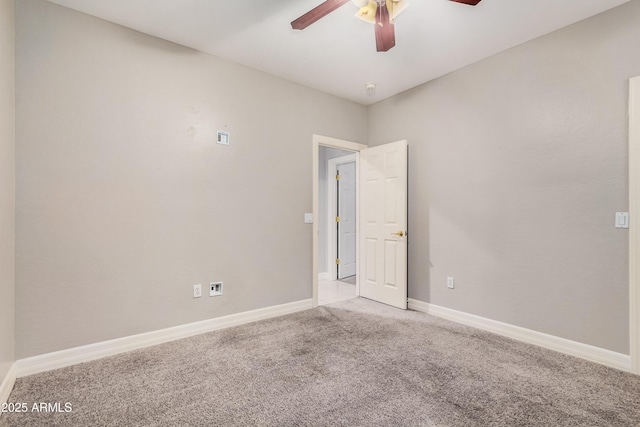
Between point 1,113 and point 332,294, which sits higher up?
point 1,113

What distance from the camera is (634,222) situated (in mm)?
2154

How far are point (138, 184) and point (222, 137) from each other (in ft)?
2.99

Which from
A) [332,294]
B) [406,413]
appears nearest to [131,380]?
[406,413]

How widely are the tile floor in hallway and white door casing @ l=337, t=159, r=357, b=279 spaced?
0.27 m

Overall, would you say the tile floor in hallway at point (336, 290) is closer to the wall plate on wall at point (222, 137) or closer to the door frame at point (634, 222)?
the wall plate on wall at point (222, 137)

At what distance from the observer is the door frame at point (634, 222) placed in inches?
84.2

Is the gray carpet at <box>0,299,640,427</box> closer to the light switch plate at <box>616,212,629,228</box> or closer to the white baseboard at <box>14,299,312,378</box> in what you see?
the white baseboard at <box>14,299,312,378</box>

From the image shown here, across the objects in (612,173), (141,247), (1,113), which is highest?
(1,113)

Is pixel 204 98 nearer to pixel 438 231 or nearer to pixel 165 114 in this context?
pixel 165 114

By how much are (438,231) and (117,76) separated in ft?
11.5

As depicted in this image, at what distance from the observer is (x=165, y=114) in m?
2.70

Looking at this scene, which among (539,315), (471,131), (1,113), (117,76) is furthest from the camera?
(471,131)

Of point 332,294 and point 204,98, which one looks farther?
point 332,294

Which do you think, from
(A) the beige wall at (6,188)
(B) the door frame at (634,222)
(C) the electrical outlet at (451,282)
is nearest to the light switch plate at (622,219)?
(B) the door frame at (634,222)
